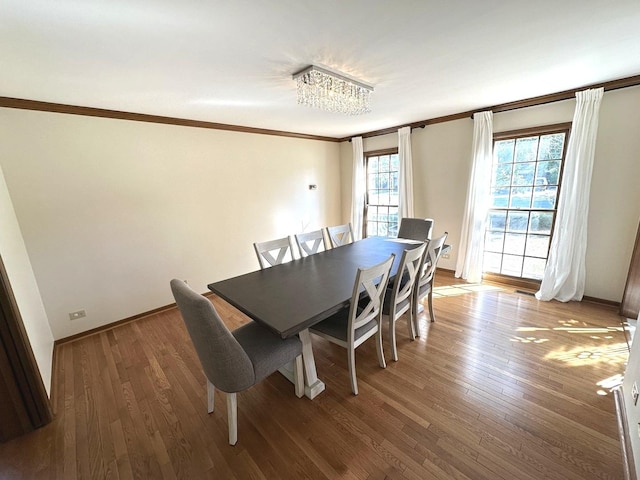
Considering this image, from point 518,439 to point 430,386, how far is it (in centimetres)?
53

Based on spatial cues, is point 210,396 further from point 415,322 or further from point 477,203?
point 477,203

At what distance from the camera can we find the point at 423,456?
140 centimetres

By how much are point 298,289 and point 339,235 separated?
1795 mm

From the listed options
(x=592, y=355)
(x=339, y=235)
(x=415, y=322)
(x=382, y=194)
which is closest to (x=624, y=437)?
(x=592, y=355)

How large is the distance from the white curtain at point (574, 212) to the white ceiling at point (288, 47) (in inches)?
12.8

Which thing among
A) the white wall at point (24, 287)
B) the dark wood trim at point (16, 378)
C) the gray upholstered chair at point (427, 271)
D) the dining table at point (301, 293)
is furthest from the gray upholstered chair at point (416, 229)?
the white wall at point (24, 287)

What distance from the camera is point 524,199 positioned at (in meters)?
3.30

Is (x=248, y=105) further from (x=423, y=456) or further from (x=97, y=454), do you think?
(x=423, y=456)

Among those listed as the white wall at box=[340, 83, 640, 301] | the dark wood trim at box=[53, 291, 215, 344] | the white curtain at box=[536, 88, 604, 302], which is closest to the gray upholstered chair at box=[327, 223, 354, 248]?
the white wall at box=[340, 83, 640, 301]

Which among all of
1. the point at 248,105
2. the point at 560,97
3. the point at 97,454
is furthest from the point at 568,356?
the point at 248,105

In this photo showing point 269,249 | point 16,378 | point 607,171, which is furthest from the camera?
point 607,171

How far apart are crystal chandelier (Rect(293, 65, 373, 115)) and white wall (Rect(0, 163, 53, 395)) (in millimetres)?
2412

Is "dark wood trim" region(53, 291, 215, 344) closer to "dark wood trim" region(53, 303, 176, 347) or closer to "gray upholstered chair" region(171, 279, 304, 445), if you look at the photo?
"dark wood trim" region(53, 303, 176, 347)

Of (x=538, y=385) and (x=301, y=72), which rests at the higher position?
(x=301, y=72)
